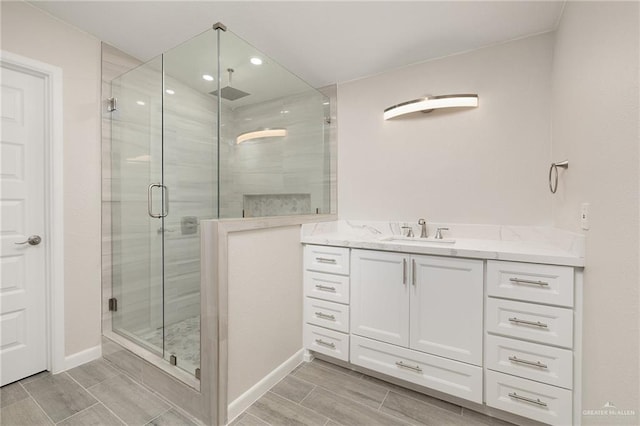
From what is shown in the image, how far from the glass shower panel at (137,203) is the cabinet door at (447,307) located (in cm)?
173

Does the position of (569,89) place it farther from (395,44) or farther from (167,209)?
(167,209)

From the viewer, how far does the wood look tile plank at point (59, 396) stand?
1.55m

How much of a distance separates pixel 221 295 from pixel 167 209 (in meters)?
0.85

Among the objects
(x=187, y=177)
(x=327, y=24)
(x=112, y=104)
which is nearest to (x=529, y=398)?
(x=187, y=177)

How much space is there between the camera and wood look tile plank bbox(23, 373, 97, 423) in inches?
61.1

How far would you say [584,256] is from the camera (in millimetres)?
1302

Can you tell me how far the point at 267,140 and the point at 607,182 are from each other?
1933mm

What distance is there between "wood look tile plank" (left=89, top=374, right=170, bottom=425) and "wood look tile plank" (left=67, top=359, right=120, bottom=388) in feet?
0.21

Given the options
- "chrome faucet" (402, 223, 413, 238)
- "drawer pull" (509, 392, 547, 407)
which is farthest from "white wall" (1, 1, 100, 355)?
"drawer pull" (509, 392, 547, 407)

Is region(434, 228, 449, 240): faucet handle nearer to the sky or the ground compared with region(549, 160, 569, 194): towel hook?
nearer to the ground

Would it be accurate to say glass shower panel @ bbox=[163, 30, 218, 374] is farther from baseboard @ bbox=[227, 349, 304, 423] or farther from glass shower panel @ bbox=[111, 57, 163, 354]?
baseboard @ bbox=[227, 349, 304, 423]

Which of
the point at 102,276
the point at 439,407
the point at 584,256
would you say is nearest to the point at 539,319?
the point at 584,256

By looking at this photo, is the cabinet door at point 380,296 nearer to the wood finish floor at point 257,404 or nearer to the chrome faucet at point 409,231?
the wood finish floor at point 257,404

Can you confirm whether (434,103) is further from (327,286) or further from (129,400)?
(129,400)
